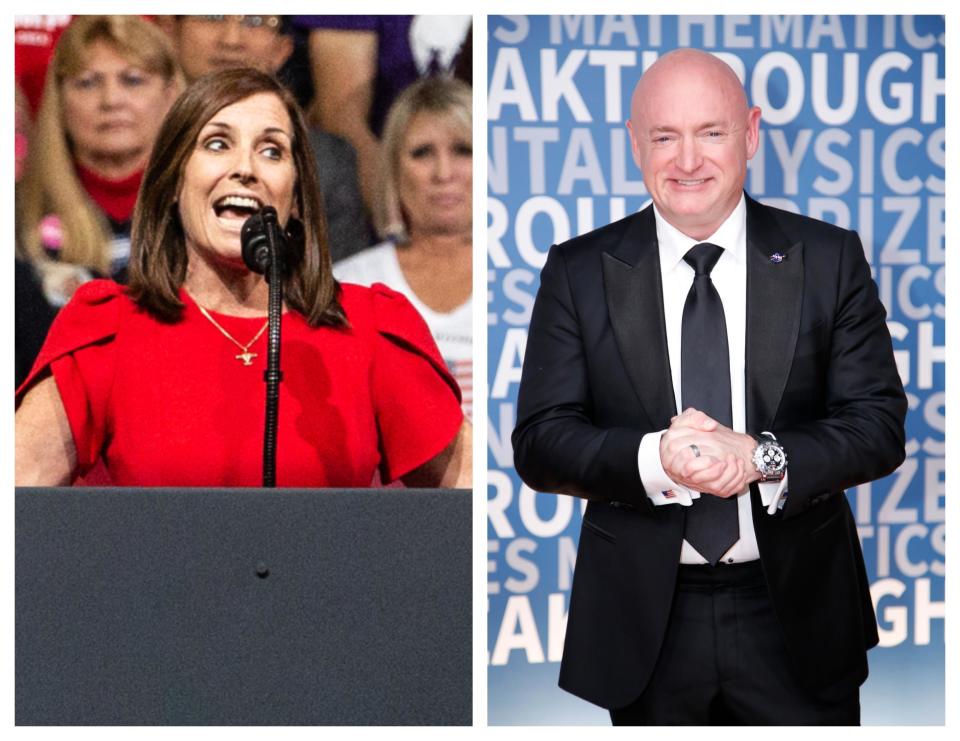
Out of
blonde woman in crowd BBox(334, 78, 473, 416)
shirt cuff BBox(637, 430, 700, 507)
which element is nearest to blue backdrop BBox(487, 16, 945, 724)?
blonde woman in crowd BBox(334, 78, 473, 416)

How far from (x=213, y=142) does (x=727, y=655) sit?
1.98 meters

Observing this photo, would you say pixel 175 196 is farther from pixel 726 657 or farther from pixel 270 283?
pixel 726 657

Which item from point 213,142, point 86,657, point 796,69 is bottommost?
point 86,657

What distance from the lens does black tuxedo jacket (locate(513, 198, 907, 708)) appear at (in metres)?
2.80

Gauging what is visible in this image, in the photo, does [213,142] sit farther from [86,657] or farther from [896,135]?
[896,135]

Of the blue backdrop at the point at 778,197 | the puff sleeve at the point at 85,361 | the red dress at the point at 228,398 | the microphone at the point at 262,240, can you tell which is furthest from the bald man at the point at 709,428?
the puff sleeve at the point at 85,361

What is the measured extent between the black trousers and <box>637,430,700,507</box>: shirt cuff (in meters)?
0.18

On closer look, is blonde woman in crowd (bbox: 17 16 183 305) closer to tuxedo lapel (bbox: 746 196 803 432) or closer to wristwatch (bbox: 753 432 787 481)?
tuxedo lapel (bbox: 746 196 803 432)

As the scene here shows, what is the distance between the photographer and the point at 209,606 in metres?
3.12

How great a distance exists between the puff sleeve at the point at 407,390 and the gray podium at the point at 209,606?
36 cm

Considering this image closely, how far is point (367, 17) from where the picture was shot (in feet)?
11.5

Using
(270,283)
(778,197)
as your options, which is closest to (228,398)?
(270,283)

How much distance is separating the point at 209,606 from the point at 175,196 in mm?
1171
